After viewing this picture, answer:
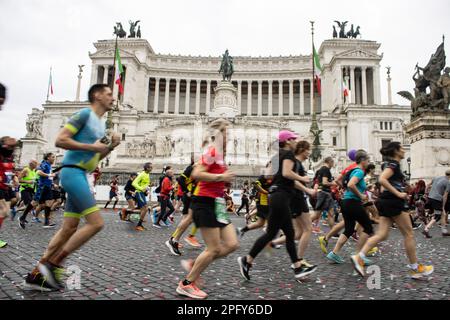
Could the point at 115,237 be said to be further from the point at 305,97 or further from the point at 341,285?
the point at 305,97

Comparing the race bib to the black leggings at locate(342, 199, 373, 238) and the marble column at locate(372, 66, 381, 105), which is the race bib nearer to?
the black leggings at locate(342, 199, 373, 238)

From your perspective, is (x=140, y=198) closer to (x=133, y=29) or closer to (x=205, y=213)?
(x=205, y=213)

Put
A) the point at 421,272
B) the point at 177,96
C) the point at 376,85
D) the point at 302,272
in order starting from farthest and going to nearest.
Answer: the point at 177,96 → the point at 376,85 → the point at 421,272 → the point at 302,272

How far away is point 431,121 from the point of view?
1614 centimetres

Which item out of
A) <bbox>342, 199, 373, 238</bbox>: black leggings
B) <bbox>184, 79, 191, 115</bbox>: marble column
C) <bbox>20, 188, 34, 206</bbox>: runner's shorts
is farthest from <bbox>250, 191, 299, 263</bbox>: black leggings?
<bbox>184, 79, 191, 115</bbox>: marble column

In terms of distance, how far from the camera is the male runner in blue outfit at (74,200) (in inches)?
146

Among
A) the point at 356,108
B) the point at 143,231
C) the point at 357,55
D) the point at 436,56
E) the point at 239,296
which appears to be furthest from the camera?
the point at 357,55

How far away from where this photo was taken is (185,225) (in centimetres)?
698

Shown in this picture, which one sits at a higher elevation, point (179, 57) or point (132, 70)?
point (179, 57)

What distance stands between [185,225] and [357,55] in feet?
223

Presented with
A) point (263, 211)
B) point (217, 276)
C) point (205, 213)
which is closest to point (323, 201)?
point (263, 211)

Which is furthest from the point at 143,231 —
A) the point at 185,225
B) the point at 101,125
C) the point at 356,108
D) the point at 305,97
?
the point at 305,97

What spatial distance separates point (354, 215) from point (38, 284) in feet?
15.5
